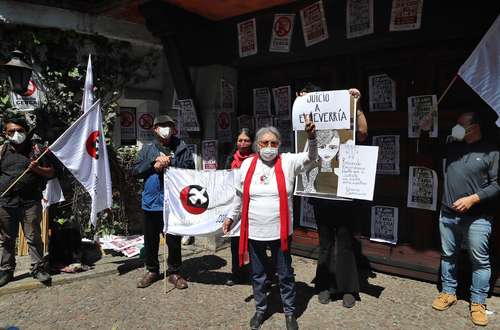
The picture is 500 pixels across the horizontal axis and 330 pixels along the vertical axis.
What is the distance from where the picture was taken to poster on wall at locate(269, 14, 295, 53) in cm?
532

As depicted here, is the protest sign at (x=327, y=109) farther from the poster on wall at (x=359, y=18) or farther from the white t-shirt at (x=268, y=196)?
the poster on wall at (x=359, y=18)

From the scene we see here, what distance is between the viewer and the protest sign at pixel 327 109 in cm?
371

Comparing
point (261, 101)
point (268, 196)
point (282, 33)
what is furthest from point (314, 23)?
point (268, 196)

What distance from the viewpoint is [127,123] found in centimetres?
732

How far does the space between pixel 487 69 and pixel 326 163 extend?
1566 millimetres

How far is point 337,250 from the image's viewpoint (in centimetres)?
411

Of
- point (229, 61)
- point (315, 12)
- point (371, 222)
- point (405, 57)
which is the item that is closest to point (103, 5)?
point (229, 61)

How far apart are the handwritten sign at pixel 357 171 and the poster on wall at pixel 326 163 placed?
0.09m

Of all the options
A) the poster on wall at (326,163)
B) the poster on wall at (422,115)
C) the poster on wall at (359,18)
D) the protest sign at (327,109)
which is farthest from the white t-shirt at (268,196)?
the poster on wall at (359,18)

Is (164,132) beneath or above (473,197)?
above

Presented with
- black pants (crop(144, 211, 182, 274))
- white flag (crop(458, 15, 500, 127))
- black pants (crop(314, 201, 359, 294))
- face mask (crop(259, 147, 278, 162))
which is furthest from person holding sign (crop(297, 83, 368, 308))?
black pants (crop(144, 211, 182, 274))

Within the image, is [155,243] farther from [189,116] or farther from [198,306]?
[189,116]

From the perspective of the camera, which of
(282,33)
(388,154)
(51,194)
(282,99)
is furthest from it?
(282,99)

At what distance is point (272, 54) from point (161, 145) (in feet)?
6.52
